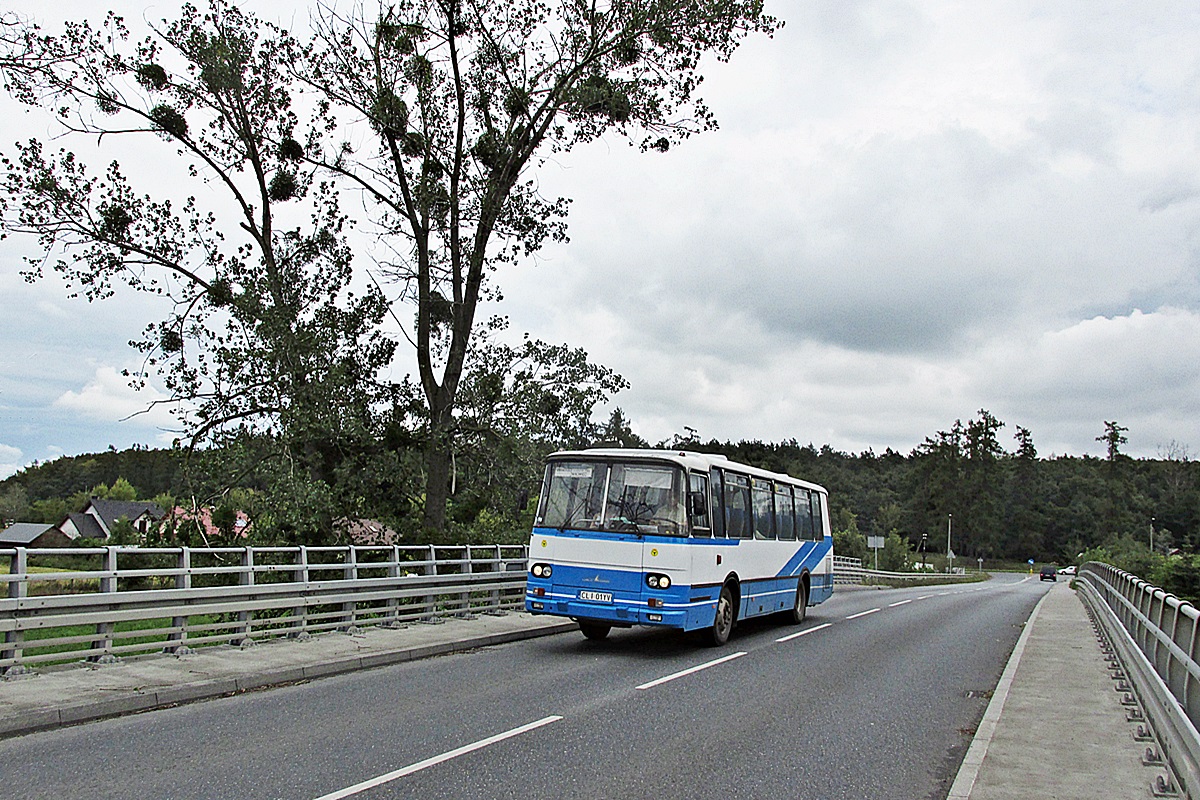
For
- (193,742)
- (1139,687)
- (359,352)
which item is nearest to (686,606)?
(1139,687)

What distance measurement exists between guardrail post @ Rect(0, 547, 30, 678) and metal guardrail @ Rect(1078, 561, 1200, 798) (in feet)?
32.9

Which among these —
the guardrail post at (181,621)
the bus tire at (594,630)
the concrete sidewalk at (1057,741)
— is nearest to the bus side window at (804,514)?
the bus tire at (594,630)

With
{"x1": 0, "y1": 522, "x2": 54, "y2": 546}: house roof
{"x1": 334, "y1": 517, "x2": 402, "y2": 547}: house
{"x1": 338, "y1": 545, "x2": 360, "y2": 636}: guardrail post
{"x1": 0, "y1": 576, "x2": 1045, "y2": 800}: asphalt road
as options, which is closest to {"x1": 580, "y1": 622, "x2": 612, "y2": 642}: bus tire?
{"x1": 0, "y1": 576, "x2": 1045, "y2": 800}: asphalt road

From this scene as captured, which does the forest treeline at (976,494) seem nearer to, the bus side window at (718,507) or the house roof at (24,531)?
the house roof at (24,531)

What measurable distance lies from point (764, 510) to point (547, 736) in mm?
10078

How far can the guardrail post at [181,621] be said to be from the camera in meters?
11.4

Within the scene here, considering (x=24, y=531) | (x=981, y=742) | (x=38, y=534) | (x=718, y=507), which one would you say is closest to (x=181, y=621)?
(x=718, y=507)

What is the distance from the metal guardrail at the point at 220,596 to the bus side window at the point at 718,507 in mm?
5013

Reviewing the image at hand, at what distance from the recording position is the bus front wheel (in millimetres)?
14992

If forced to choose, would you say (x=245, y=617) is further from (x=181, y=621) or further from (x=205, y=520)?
(x=205, y=520)

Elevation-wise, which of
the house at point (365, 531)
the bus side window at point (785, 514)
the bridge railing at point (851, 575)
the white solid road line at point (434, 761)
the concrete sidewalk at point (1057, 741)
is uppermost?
the bus side window at point (785, 514)

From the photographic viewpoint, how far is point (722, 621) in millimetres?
15164

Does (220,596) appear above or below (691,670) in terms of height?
above

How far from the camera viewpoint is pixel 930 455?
148750 millimetres
